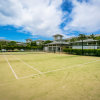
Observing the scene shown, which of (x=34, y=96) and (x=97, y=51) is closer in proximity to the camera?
(x=34, y=96)

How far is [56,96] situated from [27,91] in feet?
3.77

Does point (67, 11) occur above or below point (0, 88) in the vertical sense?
above

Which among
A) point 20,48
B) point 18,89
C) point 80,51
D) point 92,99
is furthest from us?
point 20,48

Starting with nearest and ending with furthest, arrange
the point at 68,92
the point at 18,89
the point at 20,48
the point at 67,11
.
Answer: the point at 68,92 < the point at 18,89 < the point at 67,11 < the point at 20,48

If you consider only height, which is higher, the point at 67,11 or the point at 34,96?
the point at 67,11

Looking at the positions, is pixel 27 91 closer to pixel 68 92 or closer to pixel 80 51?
pixel 68 92

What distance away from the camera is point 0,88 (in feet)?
9.68

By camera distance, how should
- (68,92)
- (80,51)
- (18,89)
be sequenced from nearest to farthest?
(68,92) < (18,89) < (80,51)

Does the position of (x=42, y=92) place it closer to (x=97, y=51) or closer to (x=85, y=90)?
(x=85, y=90)

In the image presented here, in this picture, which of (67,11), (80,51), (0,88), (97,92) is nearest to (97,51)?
(80,51)

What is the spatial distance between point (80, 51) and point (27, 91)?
737 inches

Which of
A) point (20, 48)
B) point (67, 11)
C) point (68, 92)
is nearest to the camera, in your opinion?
point (68, 92)

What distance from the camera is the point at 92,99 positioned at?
7.58 ft

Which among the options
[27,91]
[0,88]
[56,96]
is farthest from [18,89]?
[56,96]
